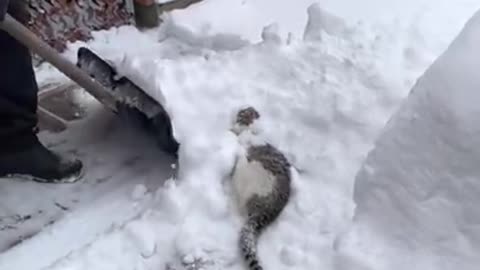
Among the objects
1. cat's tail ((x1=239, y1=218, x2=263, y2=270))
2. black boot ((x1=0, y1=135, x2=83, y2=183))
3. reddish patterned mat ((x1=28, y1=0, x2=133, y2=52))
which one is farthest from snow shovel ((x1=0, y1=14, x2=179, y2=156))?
reddish patterned mat ((x1=28, y1=0, x2=133, y2=52))

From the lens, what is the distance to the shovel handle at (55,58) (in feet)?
8.95

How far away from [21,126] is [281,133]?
95 centimetres

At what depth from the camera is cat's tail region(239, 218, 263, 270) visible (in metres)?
2.52

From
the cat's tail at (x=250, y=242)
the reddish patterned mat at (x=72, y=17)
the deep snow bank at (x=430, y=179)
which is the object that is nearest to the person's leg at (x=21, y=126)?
the cat's tail at (x=250, y=242)

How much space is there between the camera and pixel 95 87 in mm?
3066

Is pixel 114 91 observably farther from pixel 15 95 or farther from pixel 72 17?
pixel 72 17

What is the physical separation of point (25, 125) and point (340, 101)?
1.16 meters

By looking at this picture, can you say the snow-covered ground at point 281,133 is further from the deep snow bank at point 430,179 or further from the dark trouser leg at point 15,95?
the dark trouser leg at point 15,95

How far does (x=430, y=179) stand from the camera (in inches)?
89.3

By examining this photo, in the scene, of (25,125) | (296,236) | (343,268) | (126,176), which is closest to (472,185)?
(343,268)

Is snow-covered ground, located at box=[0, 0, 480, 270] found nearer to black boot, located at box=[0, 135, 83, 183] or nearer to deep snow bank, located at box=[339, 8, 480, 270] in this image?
deep snow bank, located at box=[339, 8, 480, 270]

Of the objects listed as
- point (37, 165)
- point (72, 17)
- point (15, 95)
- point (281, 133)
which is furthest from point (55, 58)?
point (72, 17)

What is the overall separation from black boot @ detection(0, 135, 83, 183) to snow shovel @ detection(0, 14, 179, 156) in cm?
28

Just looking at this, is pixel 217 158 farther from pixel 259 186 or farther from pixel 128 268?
pixel 128 268
